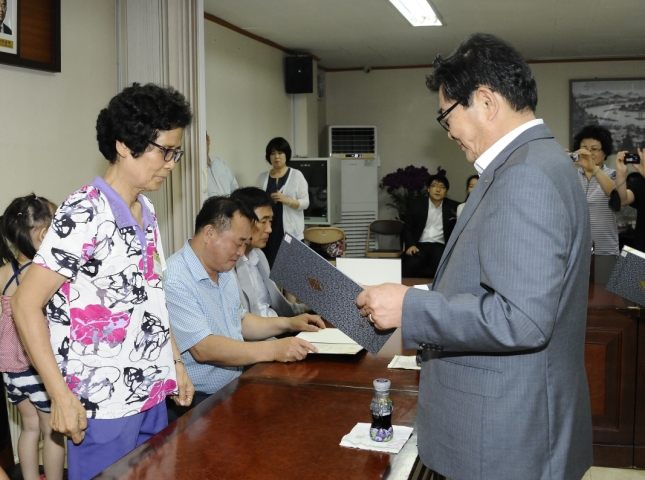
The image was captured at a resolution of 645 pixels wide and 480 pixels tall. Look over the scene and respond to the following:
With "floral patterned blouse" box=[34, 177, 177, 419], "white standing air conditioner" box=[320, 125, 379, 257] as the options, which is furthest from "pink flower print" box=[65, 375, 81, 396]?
"white standing air conditioner" box=[320, 125, 379, 257]

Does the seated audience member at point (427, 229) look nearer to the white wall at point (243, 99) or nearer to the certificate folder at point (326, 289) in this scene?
the white wall at point (243, 99)

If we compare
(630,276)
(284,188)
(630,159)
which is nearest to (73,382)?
(630,276)

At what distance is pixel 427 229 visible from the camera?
7258 millimetres

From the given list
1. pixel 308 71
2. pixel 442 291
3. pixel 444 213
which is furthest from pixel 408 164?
pixel 442 291

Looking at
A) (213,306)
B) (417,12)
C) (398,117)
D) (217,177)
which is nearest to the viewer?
(213,306)

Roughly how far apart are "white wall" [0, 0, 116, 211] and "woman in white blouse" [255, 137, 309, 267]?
7.69 ft

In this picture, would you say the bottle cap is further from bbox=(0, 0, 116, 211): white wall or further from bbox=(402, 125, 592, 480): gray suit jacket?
bbox=(0, 0, 116, 211): white wall

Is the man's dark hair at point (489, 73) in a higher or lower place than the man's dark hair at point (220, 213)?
higher

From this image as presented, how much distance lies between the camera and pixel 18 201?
9.24ft

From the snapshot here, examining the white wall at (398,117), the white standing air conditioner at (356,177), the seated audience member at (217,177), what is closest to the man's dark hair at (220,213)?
the seated audience member at (217,177)

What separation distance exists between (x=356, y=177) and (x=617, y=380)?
684 centimetres

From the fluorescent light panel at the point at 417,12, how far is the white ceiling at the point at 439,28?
0.09 m

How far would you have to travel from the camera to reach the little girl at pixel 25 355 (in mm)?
2691

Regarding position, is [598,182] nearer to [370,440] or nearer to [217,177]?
[217,177]
